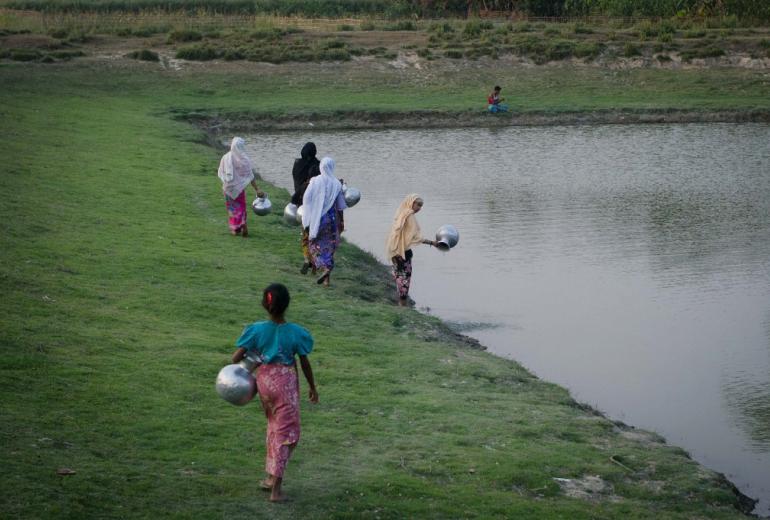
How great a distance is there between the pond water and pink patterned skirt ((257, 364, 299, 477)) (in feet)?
14.4

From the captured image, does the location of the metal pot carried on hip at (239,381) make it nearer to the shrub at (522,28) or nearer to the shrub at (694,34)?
the shrub at (694,34)

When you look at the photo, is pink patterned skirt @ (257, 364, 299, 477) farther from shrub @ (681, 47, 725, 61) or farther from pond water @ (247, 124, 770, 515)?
shrub @ (681, 47, 725, 61)

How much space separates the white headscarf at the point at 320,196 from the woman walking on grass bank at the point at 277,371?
22.4ft

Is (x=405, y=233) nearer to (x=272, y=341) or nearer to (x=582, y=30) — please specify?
(x=272, y=341)

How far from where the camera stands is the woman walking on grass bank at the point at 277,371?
8242mm

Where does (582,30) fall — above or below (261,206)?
above

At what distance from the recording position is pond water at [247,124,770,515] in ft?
42.1

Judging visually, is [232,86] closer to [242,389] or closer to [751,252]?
[751,252]

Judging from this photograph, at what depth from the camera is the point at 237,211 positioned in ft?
59.7

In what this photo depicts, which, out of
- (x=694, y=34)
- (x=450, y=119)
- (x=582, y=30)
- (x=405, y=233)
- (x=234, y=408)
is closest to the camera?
(x=234, y=408)

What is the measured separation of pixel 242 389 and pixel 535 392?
180 inches

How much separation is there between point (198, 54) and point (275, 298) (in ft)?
128

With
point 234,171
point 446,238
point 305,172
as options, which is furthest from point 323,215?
point 234,171

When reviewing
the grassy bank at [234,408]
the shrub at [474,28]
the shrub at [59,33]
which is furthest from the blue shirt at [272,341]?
the shrub at [59,33]
